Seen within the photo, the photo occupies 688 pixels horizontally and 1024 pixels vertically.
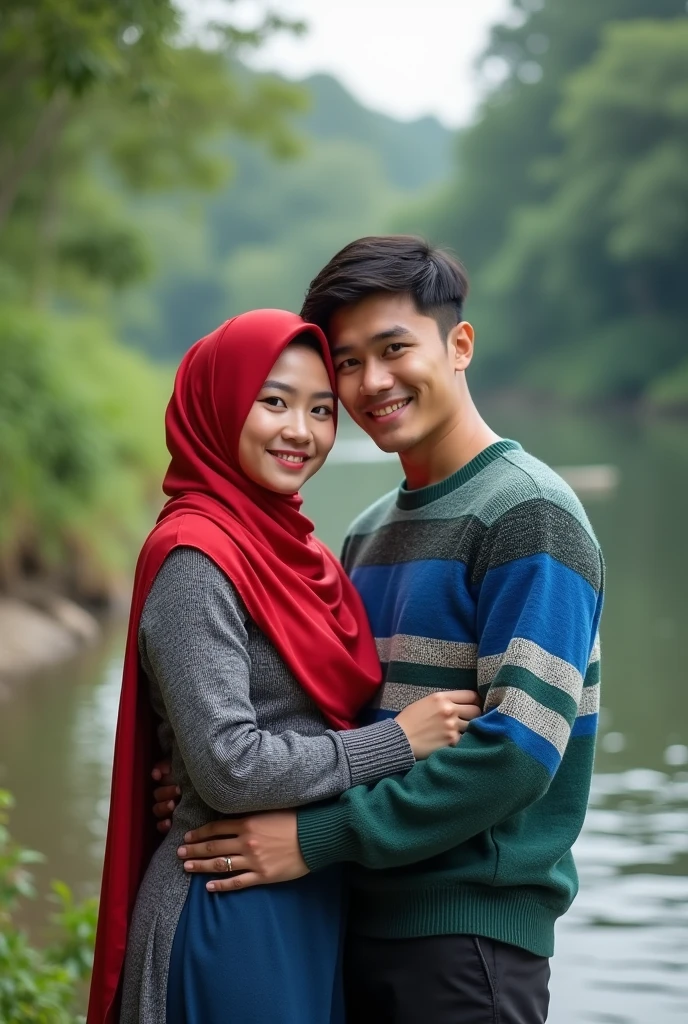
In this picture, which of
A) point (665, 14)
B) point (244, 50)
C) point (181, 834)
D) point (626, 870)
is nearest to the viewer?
point (181, 834)

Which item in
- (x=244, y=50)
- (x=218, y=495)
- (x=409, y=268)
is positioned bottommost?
(x=218, y=495)

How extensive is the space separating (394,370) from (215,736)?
1.82 feet

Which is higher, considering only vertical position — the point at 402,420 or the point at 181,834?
the point at 402,420

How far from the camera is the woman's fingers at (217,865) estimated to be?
1.58 meters

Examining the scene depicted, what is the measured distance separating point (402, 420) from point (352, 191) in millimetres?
59089

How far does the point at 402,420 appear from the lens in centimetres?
180

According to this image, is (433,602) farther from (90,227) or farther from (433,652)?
(90,227)

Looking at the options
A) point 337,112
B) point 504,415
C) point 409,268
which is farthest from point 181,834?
point 337,112

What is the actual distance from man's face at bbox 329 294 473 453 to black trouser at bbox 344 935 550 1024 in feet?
2.14

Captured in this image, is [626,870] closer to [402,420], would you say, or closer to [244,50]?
[402,420]

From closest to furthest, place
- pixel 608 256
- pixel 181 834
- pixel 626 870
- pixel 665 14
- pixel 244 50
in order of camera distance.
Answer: pixel 181 834
pixel 626 870
pixel 244 50
pixel 608 256
pixel 665 14

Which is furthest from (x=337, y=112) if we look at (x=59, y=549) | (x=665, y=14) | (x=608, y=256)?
(x=59, y=549)

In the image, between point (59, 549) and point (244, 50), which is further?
point (244, 50)

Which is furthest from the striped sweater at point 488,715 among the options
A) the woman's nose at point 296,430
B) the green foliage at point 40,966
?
the green foliage at point 40,966
